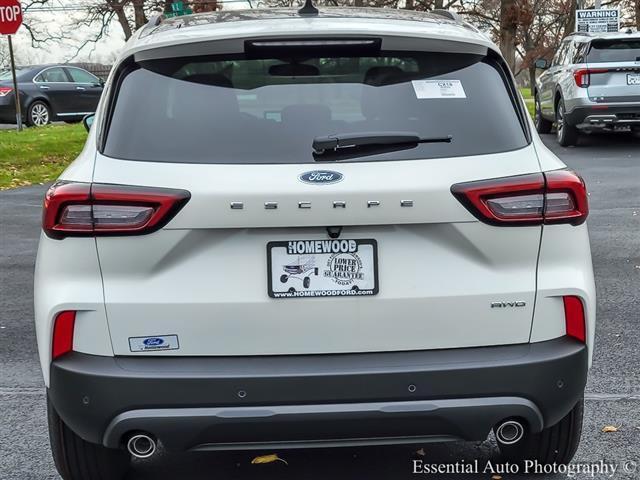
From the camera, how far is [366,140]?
333cm

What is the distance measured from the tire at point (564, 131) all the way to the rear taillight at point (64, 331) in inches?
581

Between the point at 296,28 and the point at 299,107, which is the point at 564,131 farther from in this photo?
the point at 299,107

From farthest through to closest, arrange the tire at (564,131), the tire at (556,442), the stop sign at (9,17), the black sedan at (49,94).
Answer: the black sedan at (49,94), the stop sign at (9,17), the tire at (564,131), the tire at (556,442)

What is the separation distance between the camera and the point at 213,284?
323 centimetres

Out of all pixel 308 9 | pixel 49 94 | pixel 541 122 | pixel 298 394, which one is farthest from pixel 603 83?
pixel 298 394

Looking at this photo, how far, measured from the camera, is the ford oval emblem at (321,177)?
10.6ft

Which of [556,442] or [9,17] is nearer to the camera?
[556,442]

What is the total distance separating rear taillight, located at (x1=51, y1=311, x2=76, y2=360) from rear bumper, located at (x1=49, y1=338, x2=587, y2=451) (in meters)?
0.04

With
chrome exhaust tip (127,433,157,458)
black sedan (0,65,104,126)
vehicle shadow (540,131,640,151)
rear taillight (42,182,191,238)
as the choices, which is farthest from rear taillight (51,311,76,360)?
black sedan (0,65,104,126)

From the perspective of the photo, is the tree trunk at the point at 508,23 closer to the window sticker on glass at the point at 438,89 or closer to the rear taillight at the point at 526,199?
the window sticker on glass at the point at 438,89

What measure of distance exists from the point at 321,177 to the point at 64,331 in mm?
964

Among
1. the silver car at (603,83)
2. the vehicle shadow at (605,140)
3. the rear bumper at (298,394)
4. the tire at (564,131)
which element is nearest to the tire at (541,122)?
the vehicle shadow at (605,140)

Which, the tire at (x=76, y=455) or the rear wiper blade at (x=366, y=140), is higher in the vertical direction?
the rear wiper blade at (x=366, y=140)

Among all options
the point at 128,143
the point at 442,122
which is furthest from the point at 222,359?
the point at 442,122
